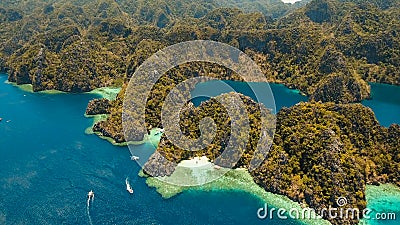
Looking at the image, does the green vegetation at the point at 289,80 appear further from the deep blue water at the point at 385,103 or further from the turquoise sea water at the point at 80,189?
the turquoise sea water at the point at 80,189

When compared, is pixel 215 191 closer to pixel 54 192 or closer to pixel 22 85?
pixel 54 192

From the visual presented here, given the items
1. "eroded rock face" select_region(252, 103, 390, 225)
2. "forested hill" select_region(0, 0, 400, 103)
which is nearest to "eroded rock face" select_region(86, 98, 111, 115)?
"forested hill" select_region(0, 0, 400, 103)

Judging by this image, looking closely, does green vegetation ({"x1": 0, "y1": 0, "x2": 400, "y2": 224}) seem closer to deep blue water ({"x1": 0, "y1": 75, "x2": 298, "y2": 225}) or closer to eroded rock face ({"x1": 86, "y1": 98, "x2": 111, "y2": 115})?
eroded rock face ({"x1": 86, "y1": 98, "x2": 111, "y2": 115})

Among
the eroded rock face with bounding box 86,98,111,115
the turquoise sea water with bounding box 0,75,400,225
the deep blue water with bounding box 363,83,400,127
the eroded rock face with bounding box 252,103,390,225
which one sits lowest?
the turquoise sea water with bounding box 0,75,400,225

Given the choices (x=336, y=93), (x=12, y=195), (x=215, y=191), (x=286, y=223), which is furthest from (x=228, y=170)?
(x=336, y=93)

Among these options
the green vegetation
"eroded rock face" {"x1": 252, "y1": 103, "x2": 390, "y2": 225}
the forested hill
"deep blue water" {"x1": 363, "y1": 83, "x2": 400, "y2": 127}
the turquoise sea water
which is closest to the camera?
→ the turquoise sea water

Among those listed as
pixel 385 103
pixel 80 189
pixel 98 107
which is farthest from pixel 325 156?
pixel 385 103
